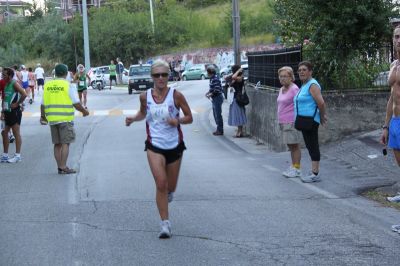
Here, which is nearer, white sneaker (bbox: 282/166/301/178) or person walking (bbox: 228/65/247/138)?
white sneaker (bbox: 282/166/301/178)

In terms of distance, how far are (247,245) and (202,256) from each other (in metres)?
0.59

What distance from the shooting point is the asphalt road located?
6.78m

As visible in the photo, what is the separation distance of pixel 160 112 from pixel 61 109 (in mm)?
5268

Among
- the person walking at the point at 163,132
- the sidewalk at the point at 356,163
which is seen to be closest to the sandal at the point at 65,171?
the sidewalk at the point at 356,163

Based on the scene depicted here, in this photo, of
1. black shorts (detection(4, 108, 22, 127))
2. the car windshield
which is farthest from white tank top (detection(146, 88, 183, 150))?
the car windshield

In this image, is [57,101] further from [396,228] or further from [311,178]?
[396,228]

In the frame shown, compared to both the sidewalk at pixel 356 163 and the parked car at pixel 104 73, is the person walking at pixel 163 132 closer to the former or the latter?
the sidewalk at pixel 356 163

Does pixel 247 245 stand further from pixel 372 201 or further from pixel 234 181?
pixel 234 181

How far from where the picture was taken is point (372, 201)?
31.1 ft

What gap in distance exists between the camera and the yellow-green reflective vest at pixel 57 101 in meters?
12.4

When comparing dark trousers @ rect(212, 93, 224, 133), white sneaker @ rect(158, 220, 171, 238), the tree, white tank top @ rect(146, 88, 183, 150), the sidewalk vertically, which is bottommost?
the sidewalk

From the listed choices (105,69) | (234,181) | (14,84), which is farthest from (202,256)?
(105,69)

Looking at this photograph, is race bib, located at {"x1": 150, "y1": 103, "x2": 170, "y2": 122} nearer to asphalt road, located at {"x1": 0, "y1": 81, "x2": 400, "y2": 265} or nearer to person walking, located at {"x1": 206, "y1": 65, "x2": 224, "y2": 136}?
asphalt road, located at {"x1": 0, "y1": 81, "x2": 400, "y2": 265}

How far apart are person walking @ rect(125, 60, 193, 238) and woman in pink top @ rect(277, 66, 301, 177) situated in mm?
4089
